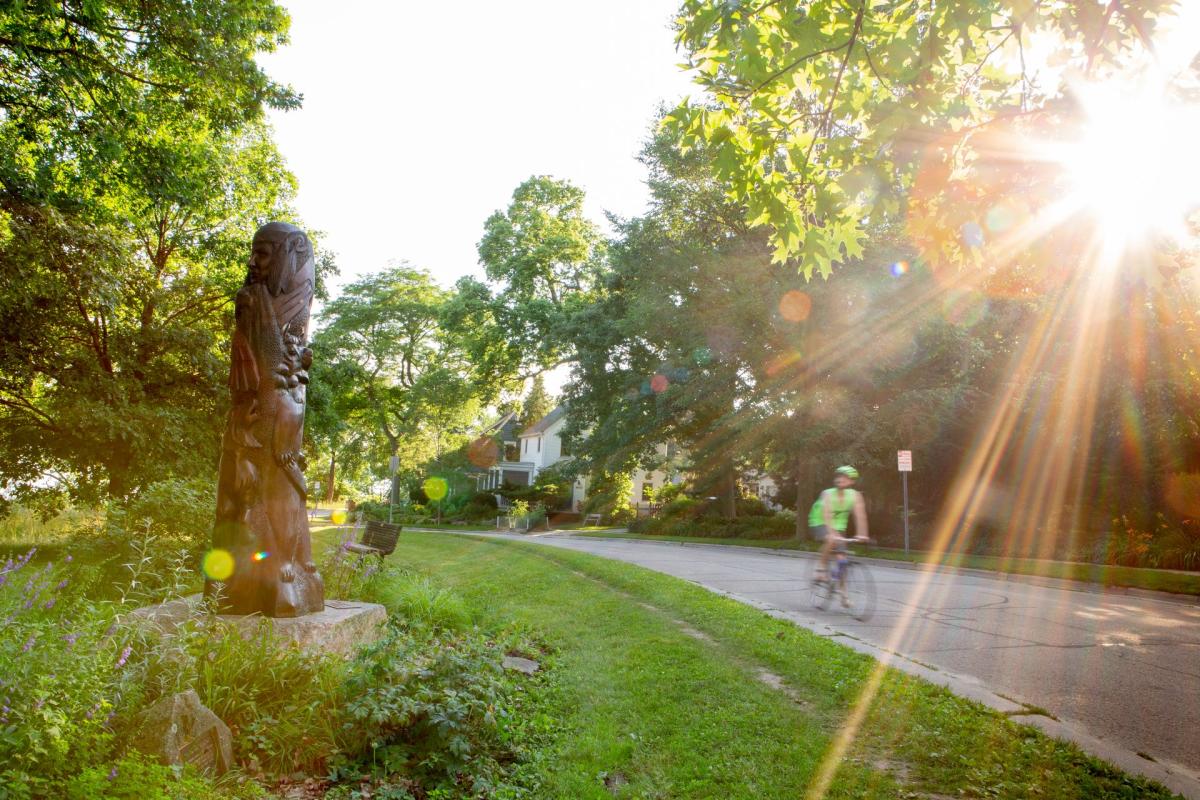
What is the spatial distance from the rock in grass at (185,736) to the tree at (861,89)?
4.48 metres

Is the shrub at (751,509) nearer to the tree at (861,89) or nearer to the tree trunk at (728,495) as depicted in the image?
the tree trunk at (728,495)

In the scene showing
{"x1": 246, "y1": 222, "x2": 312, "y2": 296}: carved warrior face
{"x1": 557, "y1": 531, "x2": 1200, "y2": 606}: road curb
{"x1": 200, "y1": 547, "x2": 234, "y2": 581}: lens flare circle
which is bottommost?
{"x1": 557, "y1": 531, "x2": 1200, "y2": 606}: road curb

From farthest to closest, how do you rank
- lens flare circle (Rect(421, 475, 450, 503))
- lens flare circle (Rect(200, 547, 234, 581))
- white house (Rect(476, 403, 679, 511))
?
1. white house (Rect(476, 403, 679, 511))
2. lens flare circle (Rect(421, 475, 450, 503))
3. lens flare circle (Rect(200, 547, 234, 581))

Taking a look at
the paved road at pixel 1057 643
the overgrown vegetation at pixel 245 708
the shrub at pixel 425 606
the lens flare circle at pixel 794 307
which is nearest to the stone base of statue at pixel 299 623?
the overgrown vegetation at pixel 245 708

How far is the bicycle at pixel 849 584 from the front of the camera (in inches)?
396

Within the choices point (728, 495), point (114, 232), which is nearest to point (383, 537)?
point (114, 232)

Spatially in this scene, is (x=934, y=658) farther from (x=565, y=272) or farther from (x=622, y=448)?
(x=565, y=272)

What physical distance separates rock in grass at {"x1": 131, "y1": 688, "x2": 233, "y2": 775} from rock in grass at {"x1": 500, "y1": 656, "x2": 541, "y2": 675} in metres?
3.19

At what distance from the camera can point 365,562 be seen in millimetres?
10766

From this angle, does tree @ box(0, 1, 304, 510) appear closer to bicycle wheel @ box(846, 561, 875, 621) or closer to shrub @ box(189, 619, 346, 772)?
shrub @ box(189, 619, 346, 772)

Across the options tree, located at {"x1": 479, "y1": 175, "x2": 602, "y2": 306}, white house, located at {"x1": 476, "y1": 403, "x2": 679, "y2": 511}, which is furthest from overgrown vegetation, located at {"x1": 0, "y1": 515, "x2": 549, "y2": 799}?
white house, located at {"x1": 476, "y1": 403, "x2": 679, "y2": 511}

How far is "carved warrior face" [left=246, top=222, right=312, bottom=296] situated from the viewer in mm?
6414

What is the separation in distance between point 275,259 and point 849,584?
8198 millimetres

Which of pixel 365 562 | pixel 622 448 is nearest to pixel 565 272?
pixel 622 448
